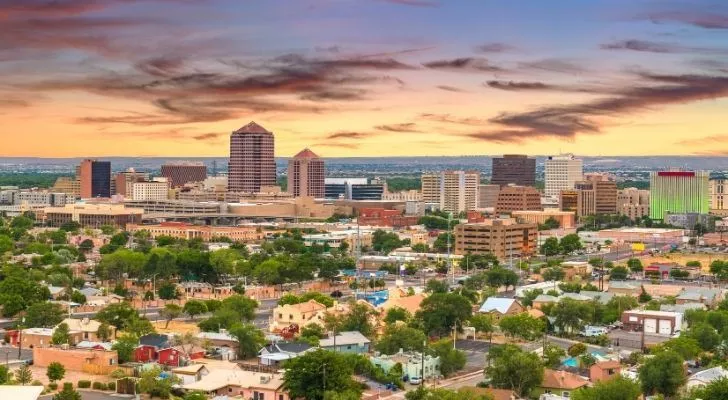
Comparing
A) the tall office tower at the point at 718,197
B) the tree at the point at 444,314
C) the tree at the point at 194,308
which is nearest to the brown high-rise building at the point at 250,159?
the tall office tower at the point at 718,197

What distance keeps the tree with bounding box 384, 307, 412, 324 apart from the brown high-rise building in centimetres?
7057

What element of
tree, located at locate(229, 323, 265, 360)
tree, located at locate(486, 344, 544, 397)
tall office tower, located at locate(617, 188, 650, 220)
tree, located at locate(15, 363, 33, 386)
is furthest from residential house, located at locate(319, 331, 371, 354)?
tall office tower, located at locate(617, 188, 650, 220)

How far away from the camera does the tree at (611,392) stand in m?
17.8

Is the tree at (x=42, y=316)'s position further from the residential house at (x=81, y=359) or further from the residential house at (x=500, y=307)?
the residential house at (x=500, y=307)

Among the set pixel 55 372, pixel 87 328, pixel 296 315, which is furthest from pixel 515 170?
pixel 55 372

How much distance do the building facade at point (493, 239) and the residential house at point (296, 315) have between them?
22.1 metres

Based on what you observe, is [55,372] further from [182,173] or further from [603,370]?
[182,173]

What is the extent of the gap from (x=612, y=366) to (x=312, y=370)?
20.0ft

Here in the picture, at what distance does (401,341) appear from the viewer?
76.8 feet

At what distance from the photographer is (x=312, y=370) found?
62.3ft

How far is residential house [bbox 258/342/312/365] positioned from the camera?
2234 cm

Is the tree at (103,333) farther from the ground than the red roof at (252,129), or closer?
closer

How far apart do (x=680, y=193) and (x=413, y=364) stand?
6340 centimetres

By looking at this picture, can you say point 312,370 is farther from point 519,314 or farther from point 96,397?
point 519,314
